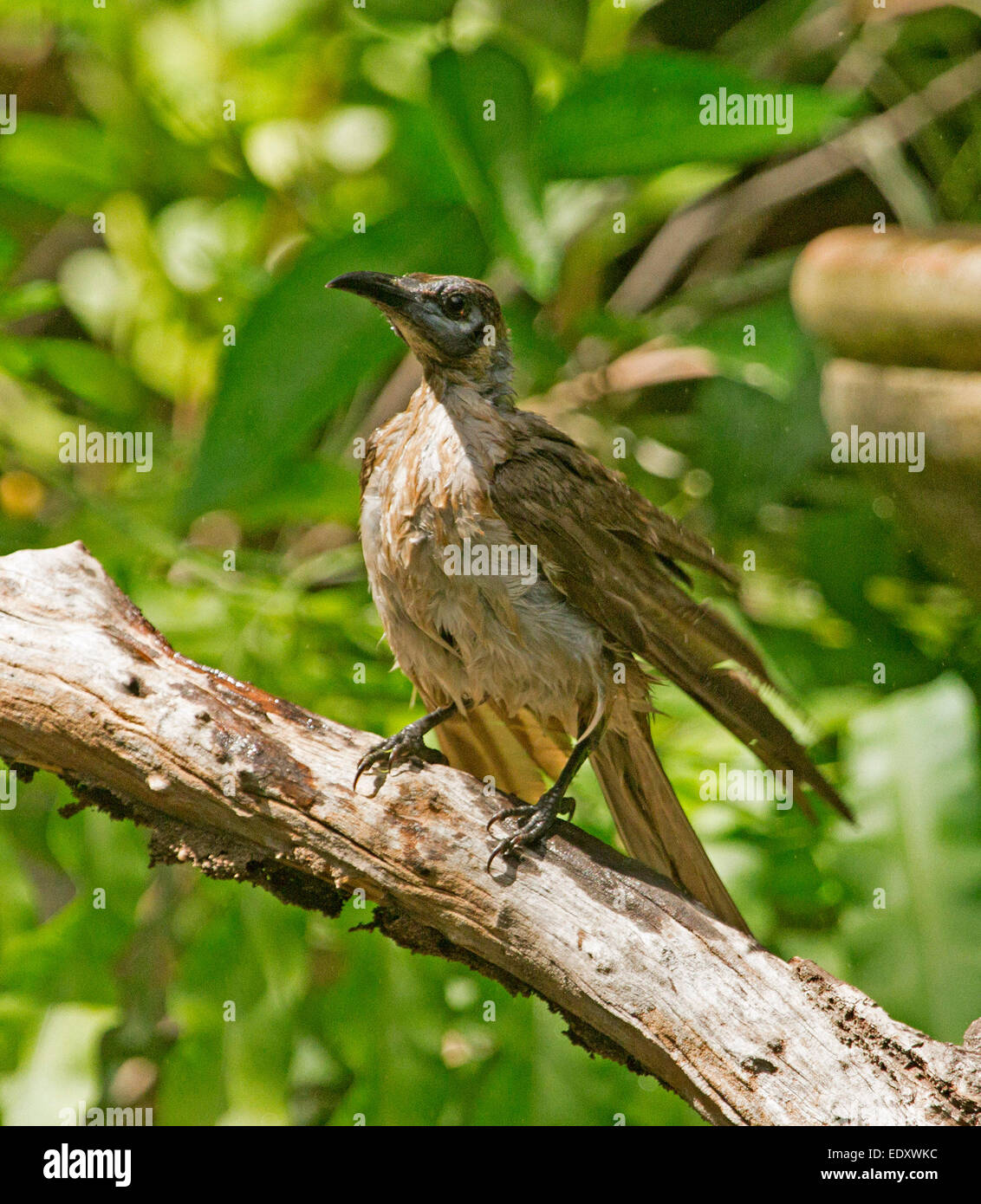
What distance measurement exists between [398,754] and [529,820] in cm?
31

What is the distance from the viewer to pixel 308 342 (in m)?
3.45

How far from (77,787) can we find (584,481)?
1250mm

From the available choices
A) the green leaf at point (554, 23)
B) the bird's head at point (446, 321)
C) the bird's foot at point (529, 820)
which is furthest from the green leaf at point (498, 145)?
the bird's foot at point (529, 820)

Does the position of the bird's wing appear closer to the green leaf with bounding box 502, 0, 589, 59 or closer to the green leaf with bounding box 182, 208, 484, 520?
the green leaf with bounding box 182, 208, 484, 520

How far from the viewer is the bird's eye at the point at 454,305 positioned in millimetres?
2898

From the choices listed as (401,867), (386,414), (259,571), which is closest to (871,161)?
(386,414)

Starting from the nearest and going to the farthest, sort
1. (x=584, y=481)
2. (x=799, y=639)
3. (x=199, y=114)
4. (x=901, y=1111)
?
(x=901, y=1111) → (x=584, y=481) → (x=799, y=639) → (x=199, y=114)

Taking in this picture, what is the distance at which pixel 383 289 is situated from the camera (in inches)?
111

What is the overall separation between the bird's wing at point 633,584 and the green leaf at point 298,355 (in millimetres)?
860

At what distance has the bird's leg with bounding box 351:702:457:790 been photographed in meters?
2.50

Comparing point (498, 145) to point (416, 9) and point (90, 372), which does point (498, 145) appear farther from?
point (90, 372)

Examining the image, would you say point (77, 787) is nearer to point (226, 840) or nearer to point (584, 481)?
point (226, 840)

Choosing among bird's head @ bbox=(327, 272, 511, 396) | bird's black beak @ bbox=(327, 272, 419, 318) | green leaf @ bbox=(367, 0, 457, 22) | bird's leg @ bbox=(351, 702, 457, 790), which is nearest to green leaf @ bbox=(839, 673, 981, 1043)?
bird's leg @ bbox=(351, 702, 457, 790)

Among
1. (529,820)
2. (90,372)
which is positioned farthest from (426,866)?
(90,372)
